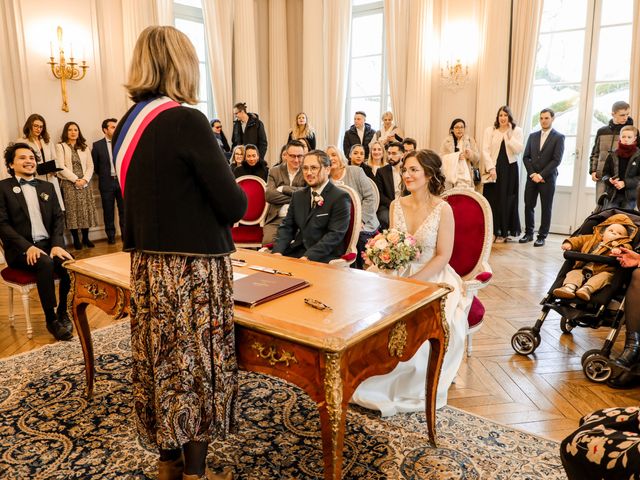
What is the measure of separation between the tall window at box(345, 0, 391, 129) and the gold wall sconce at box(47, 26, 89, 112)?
4.46m

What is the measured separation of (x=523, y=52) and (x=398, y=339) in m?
6.54

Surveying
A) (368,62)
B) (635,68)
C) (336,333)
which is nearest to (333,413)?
(336,333)

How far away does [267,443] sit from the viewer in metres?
2.36

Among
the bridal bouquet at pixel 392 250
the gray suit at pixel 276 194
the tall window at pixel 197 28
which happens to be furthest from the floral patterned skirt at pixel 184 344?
the tall window at pixel 197 28

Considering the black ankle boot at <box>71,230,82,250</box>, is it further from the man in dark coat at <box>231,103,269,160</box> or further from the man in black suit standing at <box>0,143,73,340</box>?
the man in black suit standing at <box>0,143,73,340</box>

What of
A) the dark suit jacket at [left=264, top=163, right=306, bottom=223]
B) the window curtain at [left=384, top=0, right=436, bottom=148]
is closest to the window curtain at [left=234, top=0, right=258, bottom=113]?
the window curtain at [left=384, top=0, right=436, bottom=148]

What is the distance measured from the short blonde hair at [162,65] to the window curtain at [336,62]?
299 inches

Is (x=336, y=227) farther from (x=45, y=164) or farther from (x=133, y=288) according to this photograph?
(x=45, y=164)

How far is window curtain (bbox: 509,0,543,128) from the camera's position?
6.98 meters

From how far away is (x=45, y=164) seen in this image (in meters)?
5.84

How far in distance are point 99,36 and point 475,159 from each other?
18.2ft

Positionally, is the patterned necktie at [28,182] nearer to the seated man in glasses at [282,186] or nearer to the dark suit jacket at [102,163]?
the seated man in glasses at [282,186]

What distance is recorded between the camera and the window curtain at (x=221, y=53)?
8.43m

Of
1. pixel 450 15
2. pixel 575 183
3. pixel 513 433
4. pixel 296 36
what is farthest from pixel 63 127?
pixel 575 183
